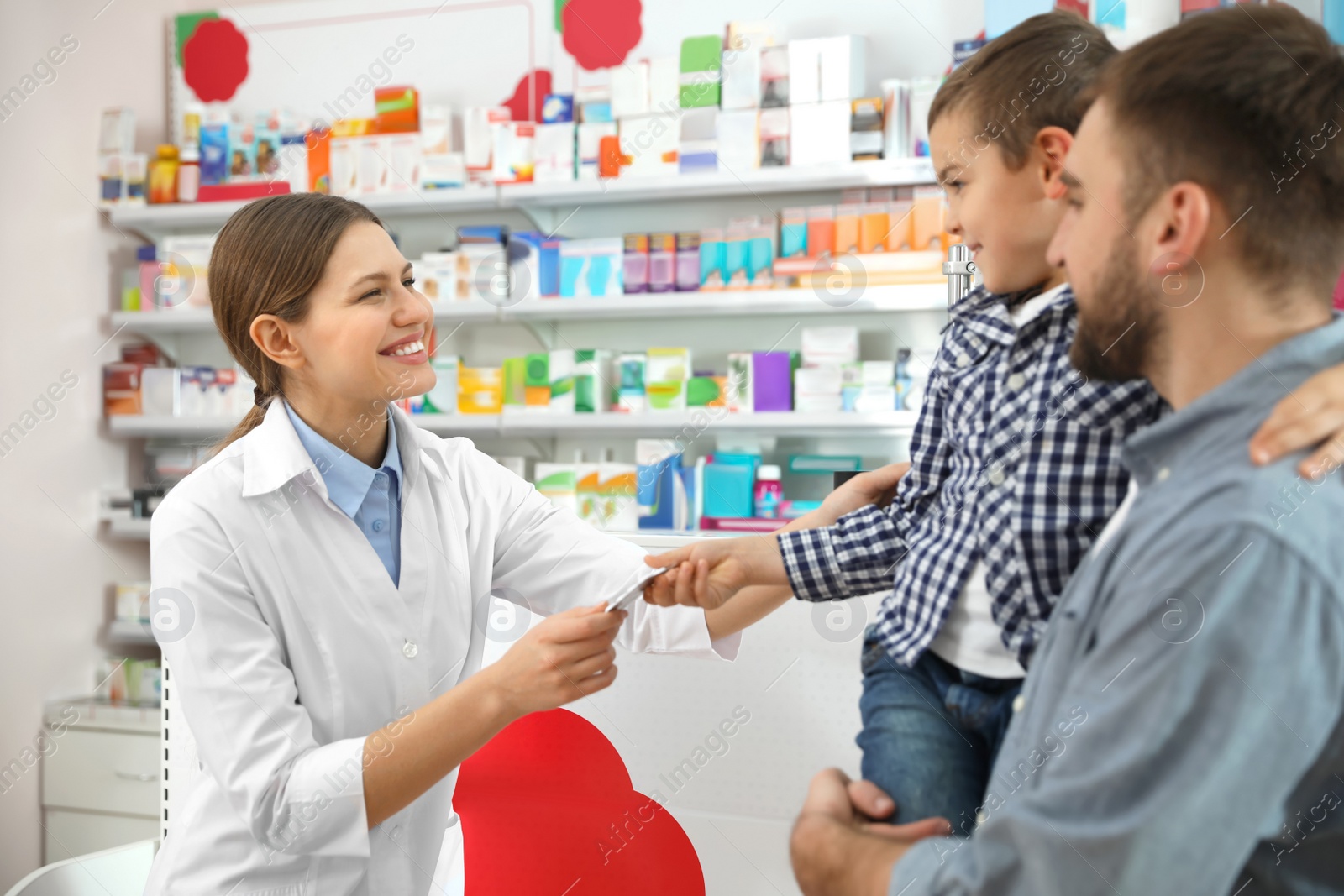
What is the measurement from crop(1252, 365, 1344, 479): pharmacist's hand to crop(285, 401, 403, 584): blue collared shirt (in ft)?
3.63

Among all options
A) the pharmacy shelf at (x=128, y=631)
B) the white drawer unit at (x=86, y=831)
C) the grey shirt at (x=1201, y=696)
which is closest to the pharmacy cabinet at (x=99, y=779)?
the white drawer unit at (x=86, y=831)

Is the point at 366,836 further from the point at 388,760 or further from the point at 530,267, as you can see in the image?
the point at 530,267

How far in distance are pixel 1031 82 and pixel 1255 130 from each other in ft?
1.01

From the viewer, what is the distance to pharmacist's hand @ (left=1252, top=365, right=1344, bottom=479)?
626mm

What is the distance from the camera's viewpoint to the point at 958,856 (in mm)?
708

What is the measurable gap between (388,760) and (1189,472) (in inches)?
36.8

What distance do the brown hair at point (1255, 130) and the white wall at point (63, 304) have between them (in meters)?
2.96

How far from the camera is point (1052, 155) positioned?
95 centimetres

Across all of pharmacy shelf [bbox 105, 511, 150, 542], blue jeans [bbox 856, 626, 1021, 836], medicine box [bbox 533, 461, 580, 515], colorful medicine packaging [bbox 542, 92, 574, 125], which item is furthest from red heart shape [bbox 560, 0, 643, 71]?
blue jeans [bbox 856, 626, 1021, 836]

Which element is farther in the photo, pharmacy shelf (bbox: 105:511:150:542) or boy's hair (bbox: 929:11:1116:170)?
pharmacy shelf (bbox: 105:511:150:542)

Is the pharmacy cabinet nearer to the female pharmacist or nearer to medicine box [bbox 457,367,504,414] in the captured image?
medicine box [bbox 457,367,504,414]

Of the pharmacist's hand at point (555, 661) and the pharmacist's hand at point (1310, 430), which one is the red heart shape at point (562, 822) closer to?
the pharmacist's hand at point (555, 661)

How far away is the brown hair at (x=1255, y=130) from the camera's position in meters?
0.69

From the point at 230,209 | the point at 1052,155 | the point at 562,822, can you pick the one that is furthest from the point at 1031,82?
the point at 230,209
